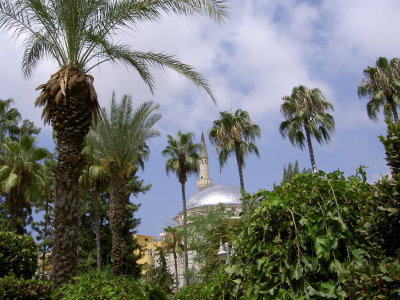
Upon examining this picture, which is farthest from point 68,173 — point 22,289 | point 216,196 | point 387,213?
point 216,196

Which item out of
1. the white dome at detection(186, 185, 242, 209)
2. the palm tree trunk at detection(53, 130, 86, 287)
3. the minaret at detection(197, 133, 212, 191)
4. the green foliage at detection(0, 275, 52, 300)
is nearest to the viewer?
the green foliage at detection(0, 275, 52, 300)

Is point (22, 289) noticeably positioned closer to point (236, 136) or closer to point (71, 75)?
point (71, 75)

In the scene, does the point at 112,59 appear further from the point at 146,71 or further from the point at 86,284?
the point at 86,284

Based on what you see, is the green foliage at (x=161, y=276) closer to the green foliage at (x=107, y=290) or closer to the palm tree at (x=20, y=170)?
the palm tree at (x=20, y=170)

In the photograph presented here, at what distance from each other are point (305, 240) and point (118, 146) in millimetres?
14840

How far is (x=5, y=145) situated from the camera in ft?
59.7

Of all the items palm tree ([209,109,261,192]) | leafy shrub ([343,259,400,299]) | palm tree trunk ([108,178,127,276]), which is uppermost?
palm tree ([209,109,261,192])

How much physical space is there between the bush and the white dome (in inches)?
1784

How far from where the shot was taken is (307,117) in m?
26.1

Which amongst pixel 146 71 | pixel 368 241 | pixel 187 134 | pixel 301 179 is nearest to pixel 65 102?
pixel 146 71

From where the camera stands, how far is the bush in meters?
8.56

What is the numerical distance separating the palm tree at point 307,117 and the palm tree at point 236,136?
236 centimetres

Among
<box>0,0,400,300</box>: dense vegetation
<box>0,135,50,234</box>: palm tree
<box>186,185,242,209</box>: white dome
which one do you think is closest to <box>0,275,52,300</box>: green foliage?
<box>0,0,400,300</box>: dense vegetation

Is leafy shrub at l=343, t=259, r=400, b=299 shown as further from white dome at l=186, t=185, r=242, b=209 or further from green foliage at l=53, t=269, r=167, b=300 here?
white dome at l=186, t=185, r=242, b=209
